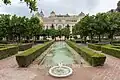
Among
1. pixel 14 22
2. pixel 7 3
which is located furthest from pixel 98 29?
pixel 7 3

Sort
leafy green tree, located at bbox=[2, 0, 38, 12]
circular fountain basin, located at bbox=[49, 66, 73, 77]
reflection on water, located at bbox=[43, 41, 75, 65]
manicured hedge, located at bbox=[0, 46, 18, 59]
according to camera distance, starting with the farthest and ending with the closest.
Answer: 1. manicured hedge, located at bbox=[0, 46, 18, 59]
2. reflection on water, located at bbox=[43, 41, 75, 65]
3. circular fountain basin, located at bbox=[49, 66, 73, 77]
4. leafy green tree, located at bbox=[2, 0, 38, 12]

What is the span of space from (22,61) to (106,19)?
22.7 m

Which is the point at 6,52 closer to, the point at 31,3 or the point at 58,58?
the point at 58,58

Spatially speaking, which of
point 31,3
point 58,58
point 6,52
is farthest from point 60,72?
point 6,52

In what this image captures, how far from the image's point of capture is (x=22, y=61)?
12.3 m

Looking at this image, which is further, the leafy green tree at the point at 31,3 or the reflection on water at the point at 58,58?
the reflection on water at the point at 58,58

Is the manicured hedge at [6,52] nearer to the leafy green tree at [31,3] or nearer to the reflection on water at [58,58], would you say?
the reflection on water at [58,58]

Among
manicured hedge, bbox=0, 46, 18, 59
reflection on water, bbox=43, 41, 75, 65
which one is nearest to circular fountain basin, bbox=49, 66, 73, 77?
reflection on water, bbox=43, 41, 75, 65

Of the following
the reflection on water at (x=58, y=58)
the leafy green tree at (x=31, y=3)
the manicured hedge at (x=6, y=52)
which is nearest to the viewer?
the leafy green tree at (x=31, y=3)

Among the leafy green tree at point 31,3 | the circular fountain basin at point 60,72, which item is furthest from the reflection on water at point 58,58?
the leafy green tree at point 31,3

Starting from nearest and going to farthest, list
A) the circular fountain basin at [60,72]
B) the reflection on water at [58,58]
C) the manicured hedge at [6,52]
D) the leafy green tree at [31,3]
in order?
the leafy green tree at [31,3] → the circular fountain basin at [60,72] → the reflection on water at [58,58] → the manicured hedge at [6,52]

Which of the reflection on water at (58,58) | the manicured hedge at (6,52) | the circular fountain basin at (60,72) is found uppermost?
the manicured hedge at (6,52)

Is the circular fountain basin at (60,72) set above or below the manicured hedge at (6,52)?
below

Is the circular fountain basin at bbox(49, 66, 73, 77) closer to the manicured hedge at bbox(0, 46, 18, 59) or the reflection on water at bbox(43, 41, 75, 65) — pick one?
the reflection on water at bbox(43, 41, 75, 65)
